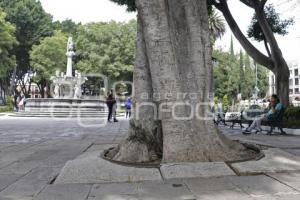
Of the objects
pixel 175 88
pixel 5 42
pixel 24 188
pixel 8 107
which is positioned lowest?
pixel 24 188

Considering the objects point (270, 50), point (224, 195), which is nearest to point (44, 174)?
point (224, 195)

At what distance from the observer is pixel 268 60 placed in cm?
1638

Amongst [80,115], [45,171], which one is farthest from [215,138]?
[80,115]

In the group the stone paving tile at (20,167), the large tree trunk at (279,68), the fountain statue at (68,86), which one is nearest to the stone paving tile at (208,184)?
the stone paving tile at (20,167)

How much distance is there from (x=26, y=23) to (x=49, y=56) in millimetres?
4674

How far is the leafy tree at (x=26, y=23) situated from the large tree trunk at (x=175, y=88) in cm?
4517

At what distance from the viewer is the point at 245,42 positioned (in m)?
16.5

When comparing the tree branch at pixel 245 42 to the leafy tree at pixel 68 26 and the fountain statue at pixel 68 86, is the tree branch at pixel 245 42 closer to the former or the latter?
the fountain statue at pixel 68 86

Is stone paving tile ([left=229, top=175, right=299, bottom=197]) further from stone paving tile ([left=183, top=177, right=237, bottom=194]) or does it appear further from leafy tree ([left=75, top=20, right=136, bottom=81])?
leafy tree ([left=75, top=20, right=136, bottom=81])

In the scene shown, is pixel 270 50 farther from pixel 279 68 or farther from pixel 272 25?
pixel 272 25

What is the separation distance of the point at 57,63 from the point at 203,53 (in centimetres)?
4618

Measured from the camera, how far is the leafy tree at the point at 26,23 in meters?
49.1

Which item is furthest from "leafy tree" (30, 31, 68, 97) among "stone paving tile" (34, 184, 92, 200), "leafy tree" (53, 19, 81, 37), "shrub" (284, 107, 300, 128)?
"stone paving tile" (34, 184, 92, 200)

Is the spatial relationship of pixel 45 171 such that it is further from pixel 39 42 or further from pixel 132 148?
pixel 39 42
